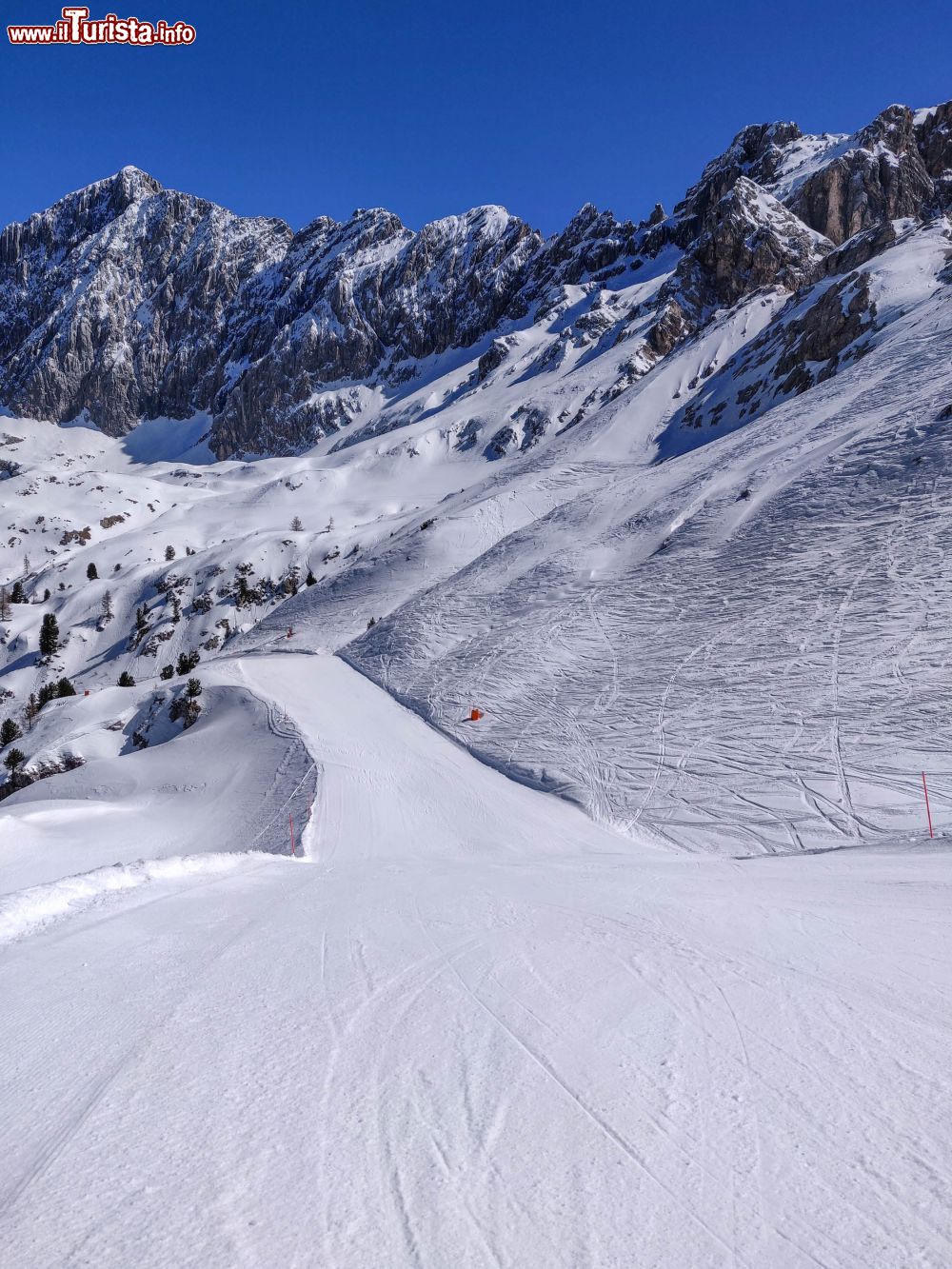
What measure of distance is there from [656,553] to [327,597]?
29.6 meters

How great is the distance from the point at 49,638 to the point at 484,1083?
87248 millimetres

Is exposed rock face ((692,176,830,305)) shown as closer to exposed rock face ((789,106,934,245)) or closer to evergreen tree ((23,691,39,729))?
exposed rock face ((789,106,934,245))

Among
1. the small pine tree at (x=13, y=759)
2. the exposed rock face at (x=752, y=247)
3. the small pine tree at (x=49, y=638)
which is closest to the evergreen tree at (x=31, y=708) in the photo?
the small pine tree at (x=49, y=638)

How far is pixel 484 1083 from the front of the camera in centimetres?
401

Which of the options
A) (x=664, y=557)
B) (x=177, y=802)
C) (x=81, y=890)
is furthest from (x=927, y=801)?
(x=177, y=802)

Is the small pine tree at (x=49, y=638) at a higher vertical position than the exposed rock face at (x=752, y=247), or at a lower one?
lower

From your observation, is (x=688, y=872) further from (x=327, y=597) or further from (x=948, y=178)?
(x=948, y=178)

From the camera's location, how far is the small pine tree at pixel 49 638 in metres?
77.0

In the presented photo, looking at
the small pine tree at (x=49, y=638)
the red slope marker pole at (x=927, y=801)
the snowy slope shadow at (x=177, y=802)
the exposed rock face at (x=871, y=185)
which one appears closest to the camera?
the red slope marker pole at (x=927, y=801)

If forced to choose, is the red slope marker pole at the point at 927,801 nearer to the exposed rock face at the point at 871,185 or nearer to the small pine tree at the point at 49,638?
the small pine tree at the point at 49,638

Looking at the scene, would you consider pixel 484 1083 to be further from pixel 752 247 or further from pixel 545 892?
pixel 752 247

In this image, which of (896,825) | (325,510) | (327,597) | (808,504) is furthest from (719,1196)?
(325,510)

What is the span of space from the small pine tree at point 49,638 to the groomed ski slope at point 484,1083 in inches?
3193

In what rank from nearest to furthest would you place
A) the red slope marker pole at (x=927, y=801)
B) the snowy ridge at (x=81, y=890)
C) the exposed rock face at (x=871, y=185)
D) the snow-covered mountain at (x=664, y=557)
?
the snowy ridge at (x=81, y=890)
the red slope marker pole at (x=927, y=801)
the snow-covered mountain at (x=664, y=557)
the exposed rock face at (x=871, y=185)
